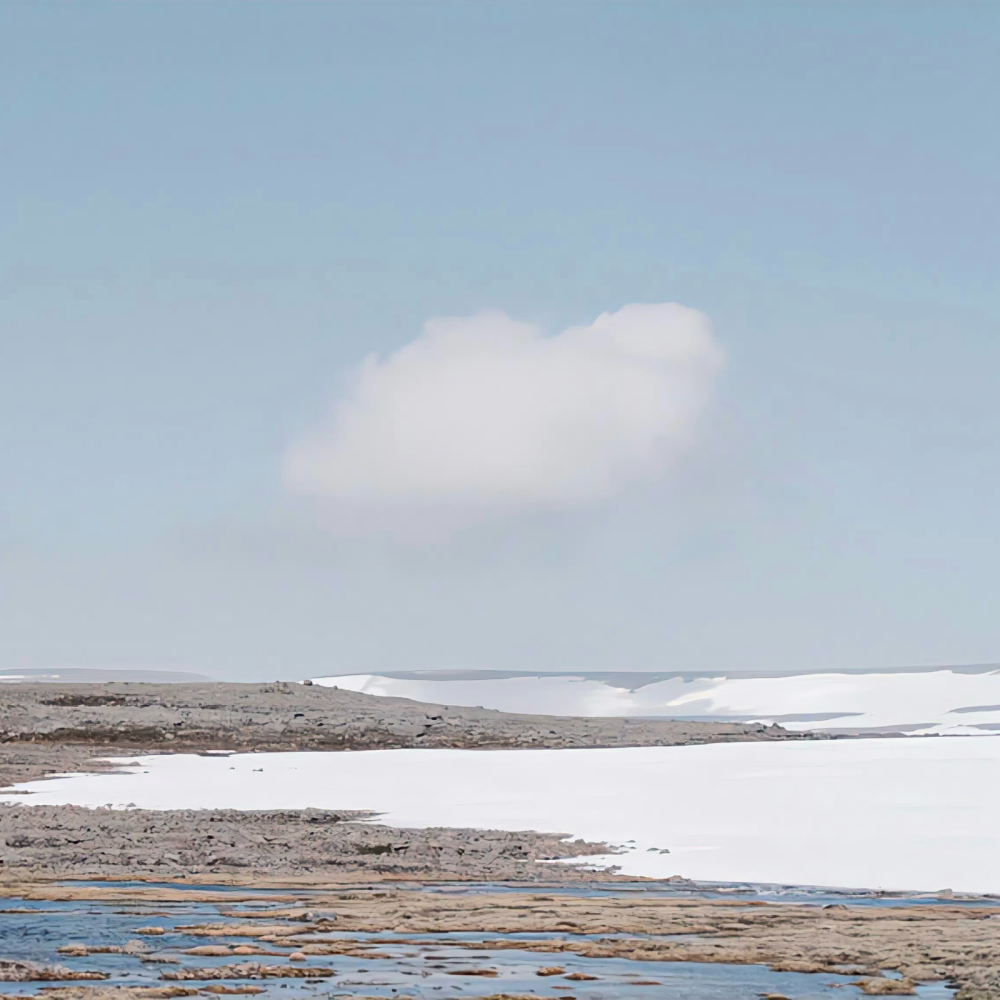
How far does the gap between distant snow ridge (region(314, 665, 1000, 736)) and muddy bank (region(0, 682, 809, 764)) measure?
9820 millimetres

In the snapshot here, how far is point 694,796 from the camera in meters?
32.1

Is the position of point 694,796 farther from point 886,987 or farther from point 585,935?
point 886,987

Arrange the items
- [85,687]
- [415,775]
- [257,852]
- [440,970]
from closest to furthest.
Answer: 1. [440,970]
2. [257,852]
3. [415,775]
4. [85,687]

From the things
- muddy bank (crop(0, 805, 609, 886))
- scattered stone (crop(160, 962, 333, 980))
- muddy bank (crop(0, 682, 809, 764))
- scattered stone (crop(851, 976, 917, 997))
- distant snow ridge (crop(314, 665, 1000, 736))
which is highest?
distant snow ridge (crop(314, 665, 1000, 736))

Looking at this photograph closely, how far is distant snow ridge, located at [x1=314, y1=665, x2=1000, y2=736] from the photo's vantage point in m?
63.3

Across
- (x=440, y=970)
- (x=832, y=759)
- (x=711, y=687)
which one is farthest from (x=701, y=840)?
(x=711, y=687)

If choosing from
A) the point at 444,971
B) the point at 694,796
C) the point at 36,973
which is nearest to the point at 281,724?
the point at 694,796

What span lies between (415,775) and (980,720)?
31.1 m

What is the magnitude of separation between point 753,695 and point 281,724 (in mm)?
31652

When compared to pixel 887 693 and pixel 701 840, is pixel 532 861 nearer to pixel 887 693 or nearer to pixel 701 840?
pixel 701 840

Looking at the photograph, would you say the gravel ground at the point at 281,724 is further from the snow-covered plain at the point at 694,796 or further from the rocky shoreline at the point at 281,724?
the snow-covered plain at the point at 694,796

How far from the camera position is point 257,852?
2559cm

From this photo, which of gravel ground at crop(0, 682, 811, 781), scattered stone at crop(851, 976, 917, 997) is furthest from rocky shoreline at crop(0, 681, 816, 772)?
scattered stone at crop(851, 976, 917, 997)

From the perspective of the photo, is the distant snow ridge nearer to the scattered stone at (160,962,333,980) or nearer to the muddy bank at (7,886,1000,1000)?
the muddy bank at (7,886,1000,1000)
